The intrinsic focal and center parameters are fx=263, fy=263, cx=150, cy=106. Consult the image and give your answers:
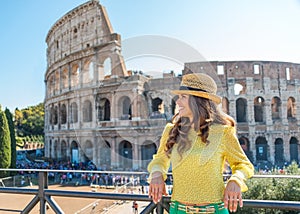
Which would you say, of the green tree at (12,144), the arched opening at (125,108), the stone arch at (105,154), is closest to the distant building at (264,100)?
the arched opening at (125,108)

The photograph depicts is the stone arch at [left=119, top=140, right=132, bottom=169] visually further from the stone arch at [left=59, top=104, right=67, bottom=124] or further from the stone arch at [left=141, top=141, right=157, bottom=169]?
the stone arch at [left=59, top=104, right=67, bottom=124]

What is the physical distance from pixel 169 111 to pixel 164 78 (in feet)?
8.65

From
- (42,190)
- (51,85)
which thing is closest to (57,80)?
(51,85)

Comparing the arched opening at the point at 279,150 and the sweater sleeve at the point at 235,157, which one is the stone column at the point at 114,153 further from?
the sweater sleeve at the point at 235,157

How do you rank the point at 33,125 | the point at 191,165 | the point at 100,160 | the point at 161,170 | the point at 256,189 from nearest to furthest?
the point at 191,165 → the point at 161,170 → the point at 256,189 → the point at 100,160 → the point at 33,125

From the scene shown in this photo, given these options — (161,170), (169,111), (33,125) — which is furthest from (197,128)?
(33,125)

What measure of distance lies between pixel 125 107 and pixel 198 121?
19.6 metres

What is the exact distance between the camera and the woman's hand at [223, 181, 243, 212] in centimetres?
142

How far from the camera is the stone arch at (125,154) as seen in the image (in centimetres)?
1991

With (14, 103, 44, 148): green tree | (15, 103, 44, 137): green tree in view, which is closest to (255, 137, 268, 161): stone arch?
(14, 103, 44, 148): green tree

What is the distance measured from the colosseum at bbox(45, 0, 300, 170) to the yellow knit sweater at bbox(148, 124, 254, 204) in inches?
683

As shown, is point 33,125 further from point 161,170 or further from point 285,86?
point 161,170

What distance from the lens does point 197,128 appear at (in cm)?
162

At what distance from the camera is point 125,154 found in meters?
20.5
